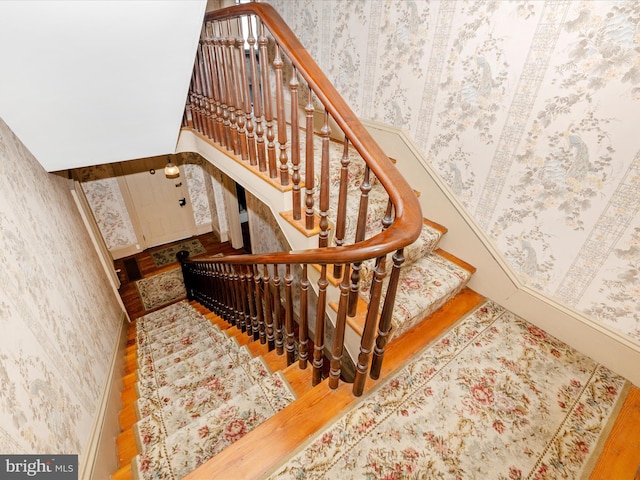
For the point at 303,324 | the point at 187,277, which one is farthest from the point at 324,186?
the point at 187,277

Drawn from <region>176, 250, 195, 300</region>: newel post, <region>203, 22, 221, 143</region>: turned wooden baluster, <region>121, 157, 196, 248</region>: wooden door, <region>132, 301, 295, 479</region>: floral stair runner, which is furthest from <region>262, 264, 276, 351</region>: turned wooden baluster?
<region>121, 157, 196, 248</region>: wooden door

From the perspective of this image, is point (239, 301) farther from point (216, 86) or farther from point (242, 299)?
point (216, 86)

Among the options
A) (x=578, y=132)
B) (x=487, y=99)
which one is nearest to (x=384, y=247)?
(x=578, y=132)

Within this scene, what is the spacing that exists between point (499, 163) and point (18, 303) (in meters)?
2.37

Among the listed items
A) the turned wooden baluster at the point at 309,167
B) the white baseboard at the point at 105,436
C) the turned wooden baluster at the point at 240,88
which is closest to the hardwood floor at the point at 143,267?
the white baseboard at the point at 105,436

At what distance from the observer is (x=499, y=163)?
1.75 meters

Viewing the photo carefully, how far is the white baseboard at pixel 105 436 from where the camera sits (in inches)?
51.3

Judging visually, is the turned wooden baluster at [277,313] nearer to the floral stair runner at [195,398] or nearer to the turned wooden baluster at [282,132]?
the floral stair runner at [195,398]

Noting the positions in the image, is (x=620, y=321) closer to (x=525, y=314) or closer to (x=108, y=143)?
(x=525, y=314)

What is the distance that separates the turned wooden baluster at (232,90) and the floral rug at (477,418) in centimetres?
164

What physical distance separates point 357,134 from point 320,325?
2.67 feet

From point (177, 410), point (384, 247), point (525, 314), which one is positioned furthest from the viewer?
point (525, 314)

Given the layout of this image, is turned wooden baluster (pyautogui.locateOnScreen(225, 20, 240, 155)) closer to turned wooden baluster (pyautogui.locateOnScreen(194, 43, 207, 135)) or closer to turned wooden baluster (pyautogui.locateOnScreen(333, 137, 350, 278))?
turned wooden baluster (pyautogui.locateOnScreen(194, 43, 207, 135))

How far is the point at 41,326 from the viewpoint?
1325mm
